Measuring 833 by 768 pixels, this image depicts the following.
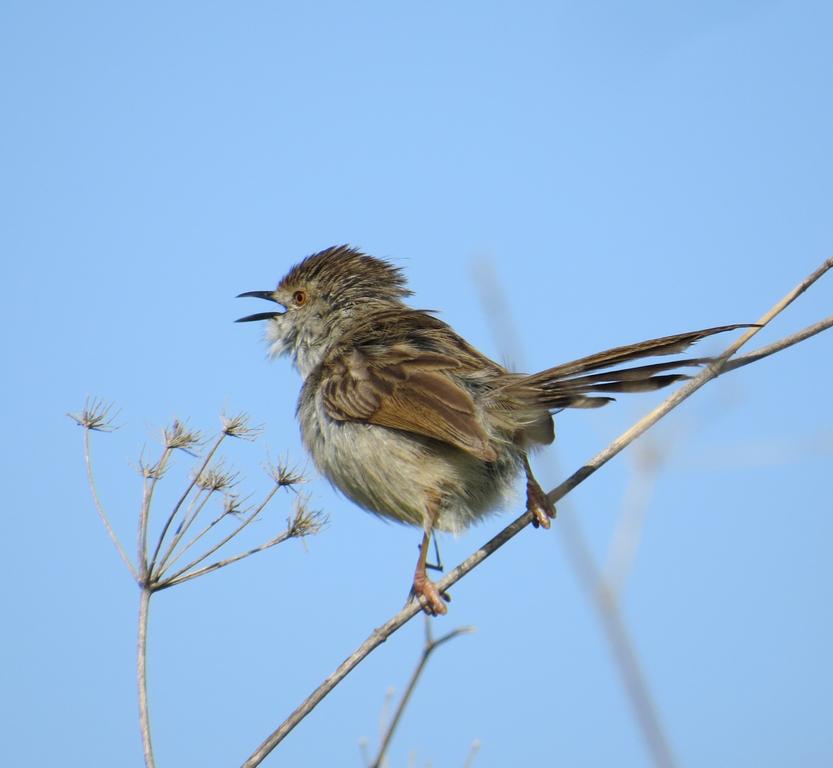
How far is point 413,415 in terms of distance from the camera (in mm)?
4828

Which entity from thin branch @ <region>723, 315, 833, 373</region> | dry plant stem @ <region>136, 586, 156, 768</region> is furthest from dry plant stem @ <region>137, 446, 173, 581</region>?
thin branch @ <region>723, 315, 833, 373</region>

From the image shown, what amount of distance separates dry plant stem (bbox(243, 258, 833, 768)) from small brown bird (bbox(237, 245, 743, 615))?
1.11ft

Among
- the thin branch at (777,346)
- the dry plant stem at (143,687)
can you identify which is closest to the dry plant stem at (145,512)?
the dry plant stem at (143,687)

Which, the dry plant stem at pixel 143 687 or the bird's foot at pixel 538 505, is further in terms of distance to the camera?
the bird's foot at pixel 538 505

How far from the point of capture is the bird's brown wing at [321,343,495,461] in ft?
15.1

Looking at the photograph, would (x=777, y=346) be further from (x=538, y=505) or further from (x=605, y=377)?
(x=538, y=505)

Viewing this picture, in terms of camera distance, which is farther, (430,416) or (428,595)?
(430,416)

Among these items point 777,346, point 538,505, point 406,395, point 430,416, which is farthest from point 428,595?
point 777,346

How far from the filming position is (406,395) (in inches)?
194

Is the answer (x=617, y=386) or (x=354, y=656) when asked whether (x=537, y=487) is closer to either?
(x=617, y=386)

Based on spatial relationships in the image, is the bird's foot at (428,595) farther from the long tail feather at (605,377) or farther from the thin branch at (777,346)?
the thin branch at (777,346)

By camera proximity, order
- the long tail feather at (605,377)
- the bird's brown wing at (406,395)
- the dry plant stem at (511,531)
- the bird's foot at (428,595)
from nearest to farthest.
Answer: the dry plant stem at (511,531), the long tail feather at (605,377), the bird's foot at (428,595), the bird's brown wing at (406,395)

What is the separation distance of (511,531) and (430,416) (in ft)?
4.05

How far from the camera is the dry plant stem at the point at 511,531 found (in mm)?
2836
